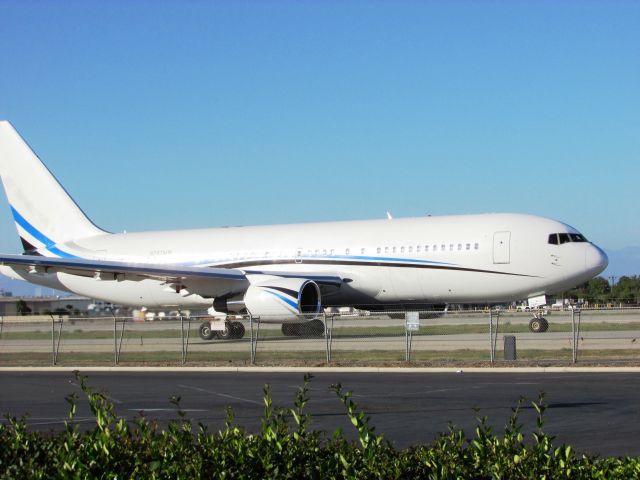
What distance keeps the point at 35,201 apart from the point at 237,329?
14319 millimetres

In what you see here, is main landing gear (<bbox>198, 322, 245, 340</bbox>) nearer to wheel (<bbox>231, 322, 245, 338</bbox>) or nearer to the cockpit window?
wheel (<bbox>231, 322, 245, 338</bbox>)

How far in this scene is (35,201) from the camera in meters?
47.1

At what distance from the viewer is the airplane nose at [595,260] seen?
114 feet

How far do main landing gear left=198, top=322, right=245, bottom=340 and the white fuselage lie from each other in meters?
1.58

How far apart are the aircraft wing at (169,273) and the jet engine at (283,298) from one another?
84cm

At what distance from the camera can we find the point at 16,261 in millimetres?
39062

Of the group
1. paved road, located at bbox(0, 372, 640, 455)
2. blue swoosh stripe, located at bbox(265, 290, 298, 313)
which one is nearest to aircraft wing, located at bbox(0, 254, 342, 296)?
blue swoosh stripe, located at bbox(265, 290, 298, 313)

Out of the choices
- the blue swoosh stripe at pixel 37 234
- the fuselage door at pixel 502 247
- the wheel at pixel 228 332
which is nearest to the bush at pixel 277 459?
the fuselage door at pixel 502 247

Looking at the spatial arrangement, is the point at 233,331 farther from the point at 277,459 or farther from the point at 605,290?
the point at 605,290

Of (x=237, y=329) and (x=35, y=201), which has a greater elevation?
(x=35, y=201)

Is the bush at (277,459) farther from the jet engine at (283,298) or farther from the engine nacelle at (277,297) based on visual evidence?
the engine nacelle at (277,297)

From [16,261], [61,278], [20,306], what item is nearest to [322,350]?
Answer: [16,261]

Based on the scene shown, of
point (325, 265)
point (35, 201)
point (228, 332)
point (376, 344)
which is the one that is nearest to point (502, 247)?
point (376, 344)

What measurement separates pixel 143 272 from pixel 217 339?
3793mm
